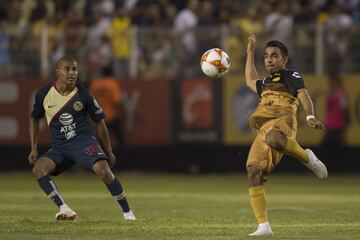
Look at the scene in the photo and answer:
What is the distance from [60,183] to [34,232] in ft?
37.5

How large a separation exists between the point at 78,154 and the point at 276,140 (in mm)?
3136

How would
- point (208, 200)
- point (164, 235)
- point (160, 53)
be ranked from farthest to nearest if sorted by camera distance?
point (160, 53), point (208, 200), point (164, 235)

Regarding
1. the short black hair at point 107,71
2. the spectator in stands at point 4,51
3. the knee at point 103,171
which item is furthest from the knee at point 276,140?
the spectator in stands at point 4,51

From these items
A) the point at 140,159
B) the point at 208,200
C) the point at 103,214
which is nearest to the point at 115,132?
the point at 140,159

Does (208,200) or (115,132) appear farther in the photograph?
(115,132)

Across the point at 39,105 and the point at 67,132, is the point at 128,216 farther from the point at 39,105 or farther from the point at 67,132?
the point at 39,105

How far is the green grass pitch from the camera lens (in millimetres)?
12430

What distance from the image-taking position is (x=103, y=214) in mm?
15398

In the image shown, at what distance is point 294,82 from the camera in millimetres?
12141

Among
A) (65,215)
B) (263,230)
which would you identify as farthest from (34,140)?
(263,230)

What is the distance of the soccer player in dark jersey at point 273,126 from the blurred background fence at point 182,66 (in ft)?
40.7

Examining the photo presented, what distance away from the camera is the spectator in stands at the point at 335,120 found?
984 inches

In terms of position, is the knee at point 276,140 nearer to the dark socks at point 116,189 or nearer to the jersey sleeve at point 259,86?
the jersey sleeve at point 259,86

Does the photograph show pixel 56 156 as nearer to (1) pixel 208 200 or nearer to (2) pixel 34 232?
(2) pixel 34 232
